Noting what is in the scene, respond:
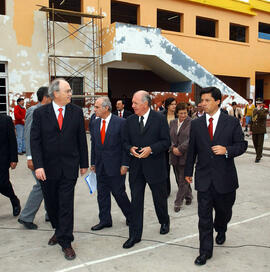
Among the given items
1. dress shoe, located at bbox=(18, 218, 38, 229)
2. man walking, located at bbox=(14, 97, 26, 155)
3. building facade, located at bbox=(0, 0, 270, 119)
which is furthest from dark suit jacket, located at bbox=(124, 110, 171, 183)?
building facade, located at bbox=(0, 0, 270, 119)

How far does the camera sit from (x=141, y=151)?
12.1 ft

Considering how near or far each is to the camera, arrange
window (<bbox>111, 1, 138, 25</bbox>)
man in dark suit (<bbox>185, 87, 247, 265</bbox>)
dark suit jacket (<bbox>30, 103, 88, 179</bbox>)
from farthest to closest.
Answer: window (<bbox>111, 1, 138, 25</bbox>), dark suit jacket (<bbox>30, 103, 88, 179</bbox>), man in dark suit (<bbox>185, 87, 247, 265</bbox>)

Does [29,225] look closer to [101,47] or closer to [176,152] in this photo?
Answer: [176,152]

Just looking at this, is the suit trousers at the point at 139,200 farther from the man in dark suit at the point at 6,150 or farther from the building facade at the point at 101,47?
the building facade at the point at 101,47

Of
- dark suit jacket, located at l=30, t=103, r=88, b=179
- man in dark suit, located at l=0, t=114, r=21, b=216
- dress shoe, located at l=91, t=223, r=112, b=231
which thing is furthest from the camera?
man in dark suit, located at l=0, t=114, r=21, b=216

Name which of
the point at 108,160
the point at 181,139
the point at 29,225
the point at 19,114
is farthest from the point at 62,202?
the point at 19,114

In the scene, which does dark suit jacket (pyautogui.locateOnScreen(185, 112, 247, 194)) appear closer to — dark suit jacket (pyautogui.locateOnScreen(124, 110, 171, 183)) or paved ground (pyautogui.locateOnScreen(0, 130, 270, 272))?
dark suit jacket (pyautogui.locateOnScreen(124, 110, 171, 183))

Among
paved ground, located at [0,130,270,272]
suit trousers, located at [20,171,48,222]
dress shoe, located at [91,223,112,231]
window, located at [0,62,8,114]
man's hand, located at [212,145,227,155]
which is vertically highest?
window, located at [0,62,8,114]

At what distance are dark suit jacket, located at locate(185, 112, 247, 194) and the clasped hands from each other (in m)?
0.58

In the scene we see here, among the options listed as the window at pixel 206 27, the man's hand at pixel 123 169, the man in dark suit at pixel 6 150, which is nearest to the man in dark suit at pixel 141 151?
the man's hand at pixel 123 169

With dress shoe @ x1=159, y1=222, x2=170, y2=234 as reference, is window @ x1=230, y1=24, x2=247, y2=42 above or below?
above

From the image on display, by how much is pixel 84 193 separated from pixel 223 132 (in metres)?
3.48

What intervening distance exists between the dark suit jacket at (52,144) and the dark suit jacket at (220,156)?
54.3 inches

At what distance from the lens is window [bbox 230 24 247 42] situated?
69.9ft
